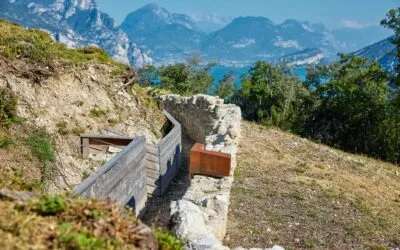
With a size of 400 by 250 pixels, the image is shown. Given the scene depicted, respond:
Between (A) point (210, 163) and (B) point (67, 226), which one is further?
(A) point (210, 163)

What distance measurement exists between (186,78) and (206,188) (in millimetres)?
27094

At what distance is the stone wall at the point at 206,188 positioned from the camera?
20.2 feet

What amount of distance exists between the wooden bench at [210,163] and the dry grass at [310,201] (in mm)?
605

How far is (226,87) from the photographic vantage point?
1747 inches

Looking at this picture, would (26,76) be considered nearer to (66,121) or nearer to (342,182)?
(66,121)

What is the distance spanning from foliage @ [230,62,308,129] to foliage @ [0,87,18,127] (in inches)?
931

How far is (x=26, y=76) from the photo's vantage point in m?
13.3

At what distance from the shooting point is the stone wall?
6.15m

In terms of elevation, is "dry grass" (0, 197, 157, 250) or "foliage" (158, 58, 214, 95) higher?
"foliage" (158, 58, 214, 95)

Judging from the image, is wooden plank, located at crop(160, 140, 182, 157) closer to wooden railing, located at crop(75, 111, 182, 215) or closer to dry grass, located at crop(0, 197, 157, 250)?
wooden railing, located at crop(75, 111, 182, 215)

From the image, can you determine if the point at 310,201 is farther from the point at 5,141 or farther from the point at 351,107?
the point at 351,107

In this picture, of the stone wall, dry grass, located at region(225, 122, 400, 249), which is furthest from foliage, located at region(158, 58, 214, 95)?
dry grass, located at region(225, 122, 400, 249)

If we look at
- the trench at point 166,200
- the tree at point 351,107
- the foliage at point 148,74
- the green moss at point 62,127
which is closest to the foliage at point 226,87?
the foliage at point 148,74

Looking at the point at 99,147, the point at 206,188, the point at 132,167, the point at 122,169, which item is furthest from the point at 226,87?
the point at 206,188
